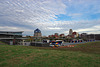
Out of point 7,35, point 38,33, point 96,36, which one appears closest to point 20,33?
point 7,35

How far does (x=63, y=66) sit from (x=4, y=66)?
5.06 meters

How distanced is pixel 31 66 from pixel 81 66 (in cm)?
446

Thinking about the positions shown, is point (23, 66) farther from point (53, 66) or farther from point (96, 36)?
point (96, 36)

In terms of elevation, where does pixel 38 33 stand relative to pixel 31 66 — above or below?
above

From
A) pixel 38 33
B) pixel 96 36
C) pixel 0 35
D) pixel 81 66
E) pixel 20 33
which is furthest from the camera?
pixel 96 36

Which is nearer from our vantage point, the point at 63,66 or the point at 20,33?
the point at 63,66

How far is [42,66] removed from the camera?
6.40 m

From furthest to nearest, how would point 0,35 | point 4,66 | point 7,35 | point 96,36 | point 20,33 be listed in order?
point 96,36 < point 20,33 < point 7,35 < point 0,35 < point 4,66

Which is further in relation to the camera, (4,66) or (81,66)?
(81,66)

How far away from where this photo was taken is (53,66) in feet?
21.2

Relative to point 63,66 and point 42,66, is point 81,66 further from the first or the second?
point 42,66

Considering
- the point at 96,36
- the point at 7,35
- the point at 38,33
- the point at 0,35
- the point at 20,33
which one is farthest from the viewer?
the point at 96,36

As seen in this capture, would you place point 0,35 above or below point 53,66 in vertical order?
above

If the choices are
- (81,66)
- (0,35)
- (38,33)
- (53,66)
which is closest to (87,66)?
(81,66)
